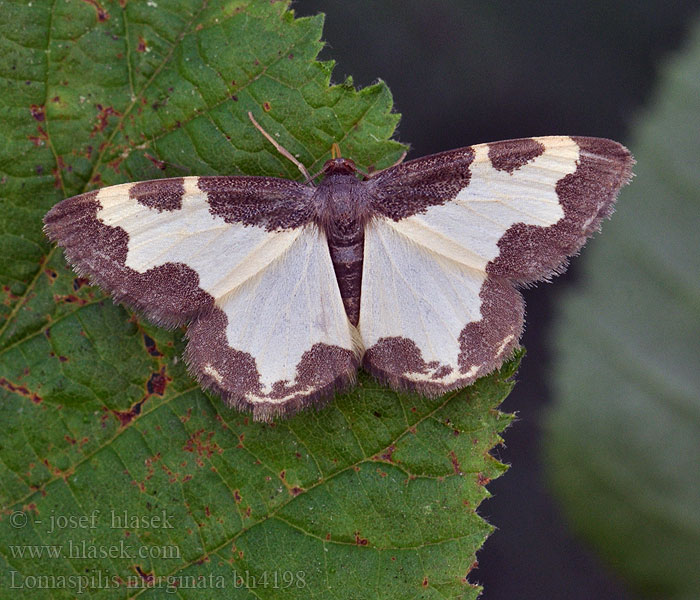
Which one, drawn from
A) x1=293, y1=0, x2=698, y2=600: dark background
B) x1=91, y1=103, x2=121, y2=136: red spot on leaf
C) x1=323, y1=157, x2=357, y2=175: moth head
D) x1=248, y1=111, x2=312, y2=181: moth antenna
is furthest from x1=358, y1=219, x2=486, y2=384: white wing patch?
x1=293, y1=0, x2=698, y2=600: dark background

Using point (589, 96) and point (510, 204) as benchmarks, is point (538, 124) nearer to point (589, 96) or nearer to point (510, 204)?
point (589, 96)

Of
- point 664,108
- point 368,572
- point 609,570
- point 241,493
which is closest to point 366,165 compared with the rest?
point 241,493

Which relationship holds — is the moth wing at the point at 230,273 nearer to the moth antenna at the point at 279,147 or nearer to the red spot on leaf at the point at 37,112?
the moth antenna at the point at 279,147

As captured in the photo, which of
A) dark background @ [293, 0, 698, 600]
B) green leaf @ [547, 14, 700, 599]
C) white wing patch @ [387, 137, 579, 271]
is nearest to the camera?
white wing patch @ [387, 137, 579, 271]

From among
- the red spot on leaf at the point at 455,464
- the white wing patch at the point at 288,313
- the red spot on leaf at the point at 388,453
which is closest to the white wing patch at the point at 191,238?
the white wing patch at the point at 288,313

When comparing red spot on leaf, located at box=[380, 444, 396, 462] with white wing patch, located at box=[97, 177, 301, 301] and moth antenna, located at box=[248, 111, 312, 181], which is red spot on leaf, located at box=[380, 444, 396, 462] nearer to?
white wing patch, located at box=[97, 177, 301, 301]

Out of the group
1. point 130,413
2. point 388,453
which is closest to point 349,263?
point 388,453
